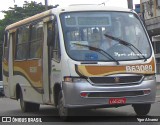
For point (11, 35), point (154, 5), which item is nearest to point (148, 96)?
point (11, 35)

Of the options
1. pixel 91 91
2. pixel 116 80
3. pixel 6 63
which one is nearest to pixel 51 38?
pixel 91 91

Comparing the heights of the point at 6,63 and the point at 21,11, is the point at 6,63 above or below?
below

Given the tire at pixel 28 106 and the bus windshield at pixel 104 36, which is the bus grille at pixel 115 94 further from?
the tire at pixel 28 106

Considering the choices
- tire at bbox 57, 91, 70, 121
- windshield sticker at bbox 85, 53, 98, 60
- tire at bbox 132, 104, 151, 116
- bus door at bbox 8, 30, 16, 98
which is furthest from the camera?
bus door at bbox 8, 30, 16, 98

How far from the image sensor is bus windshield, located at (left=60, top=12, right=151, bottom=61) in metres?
12.2

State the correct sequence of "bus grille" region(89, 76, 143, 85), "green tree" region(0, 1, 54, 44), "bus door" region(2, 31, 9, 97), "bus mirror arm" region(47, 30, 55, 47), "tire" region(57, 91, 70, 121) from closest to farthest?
"bus grille" region(89, 76, 143, 85) < "tire" region(57, 91, 70, 121) < "bus mirror arm" region(47, 30, 55, 47) < "bus door" region(2, 31, 9, 97) < "green tree" region(0, 1, 54, 44)

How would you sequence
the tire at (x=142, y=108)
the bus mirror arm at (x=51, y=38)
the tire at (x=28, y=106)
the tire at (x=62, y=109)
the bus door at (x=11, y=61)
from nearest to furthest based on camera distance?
the tire at (x=62, y=109) < the bus mirror arm at (x=51, y=38) < the tire at (x=142, y=108) < the tire at (x=28, y=106) < the bus door at (x=11, y=61)

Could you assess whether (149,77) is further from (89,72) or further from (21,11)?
(21,11)

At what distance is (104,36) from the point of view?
12.5 m

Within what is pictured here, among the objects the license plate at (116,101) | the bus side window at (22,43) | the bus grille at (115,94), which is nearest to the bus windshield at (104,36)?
the bus grille at (115,94)

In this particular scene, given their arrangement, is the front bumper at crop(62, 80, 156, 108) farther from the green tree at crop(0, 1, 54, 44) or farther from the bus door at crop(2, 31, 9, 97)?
the green tree at crop(0, 1, 54, 44)


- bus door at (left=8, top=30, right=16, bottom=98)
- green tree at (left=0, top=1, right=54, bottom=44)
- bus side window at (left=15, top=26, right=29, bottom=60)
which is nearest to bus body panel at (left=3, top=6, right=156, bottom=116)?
bus side window at (left=15, top=26, right=29, bottom=60)

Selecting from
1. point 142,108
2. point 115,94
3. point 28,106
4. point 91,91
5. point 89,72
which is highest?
point 89,72

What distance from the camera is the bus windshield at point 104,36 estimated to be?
12250 millimetres
